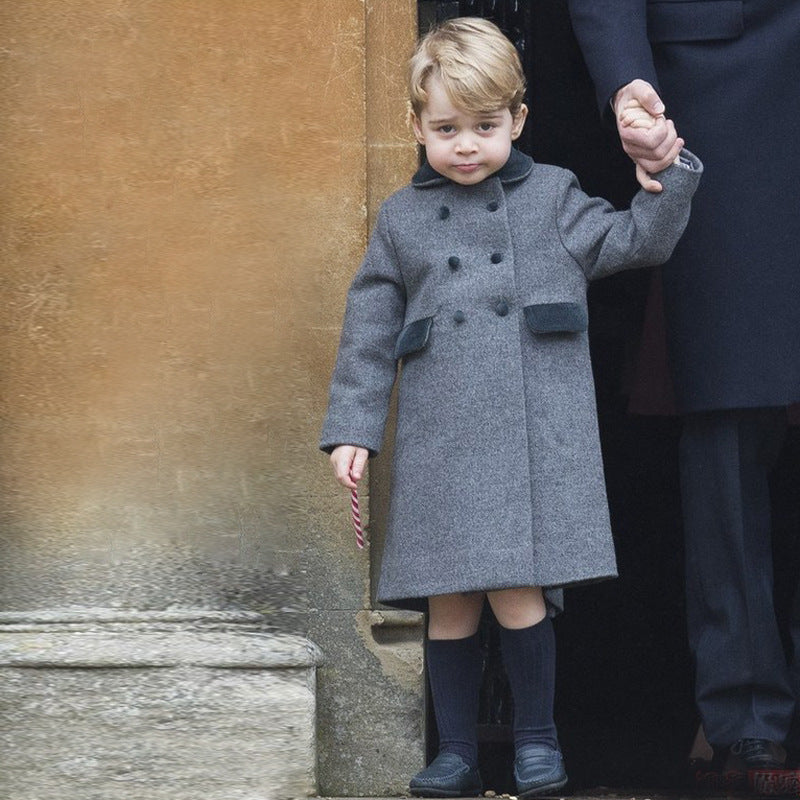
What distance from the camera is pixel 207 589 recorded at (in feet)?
12.6

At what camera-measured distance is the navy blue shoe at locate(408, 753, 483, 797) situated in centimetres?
355

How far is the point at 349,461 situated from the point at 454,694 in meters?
0.49

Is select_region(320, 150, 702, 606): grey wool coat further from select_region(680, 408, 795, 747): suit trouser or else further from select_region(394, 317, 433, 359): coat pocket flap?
select_region(680, 408, 795, 747): suit trouser

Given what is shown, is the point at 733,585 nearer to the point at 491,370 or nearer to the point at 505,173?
the point at 491,370

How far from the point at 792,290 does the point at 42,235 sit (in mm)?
1487

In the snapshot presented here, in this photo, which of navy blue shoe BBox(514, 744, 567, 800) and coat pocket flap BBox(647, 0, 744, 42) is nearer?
navy blue shoe BBox(514, 744, 567, 800)

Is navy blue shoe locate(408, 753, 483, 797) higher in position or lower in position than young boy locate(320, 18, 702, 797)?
lower

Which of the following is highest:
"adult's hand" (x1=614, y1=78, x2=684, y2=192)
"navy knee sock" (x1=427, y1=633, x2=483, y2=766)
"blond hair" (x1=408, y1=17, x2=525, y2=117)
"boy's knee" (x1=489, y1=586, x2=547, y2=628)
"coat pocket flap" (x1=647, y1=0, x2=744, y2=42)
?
"coat pocket flap" (x1=647, y1=0, x2=744, y2=42)

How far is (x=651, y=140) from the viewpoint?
337 centimetres

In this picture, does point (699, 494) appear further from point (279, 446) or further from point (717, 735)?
point (279, 446)

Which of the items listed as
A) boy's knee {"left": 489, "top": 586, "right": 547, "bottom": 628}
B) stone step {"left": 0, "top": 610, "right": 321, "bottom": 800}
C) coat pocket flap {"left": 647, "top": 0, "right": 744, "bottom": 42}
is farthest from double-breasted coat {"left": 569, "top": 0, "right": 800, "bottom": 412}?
stone step {"left": 0, "top": 610, "right": 321, "bottom": 800}

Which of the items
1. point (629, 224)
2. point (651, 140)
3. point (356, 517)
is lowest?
point (356, 517)

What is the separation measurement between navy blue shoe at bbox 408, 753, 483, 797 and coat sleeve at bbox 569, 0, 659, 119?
126 centimetres

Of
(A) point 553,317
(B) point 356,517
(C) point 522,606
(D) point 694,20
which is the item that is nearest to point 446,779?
(C) point 522,606
